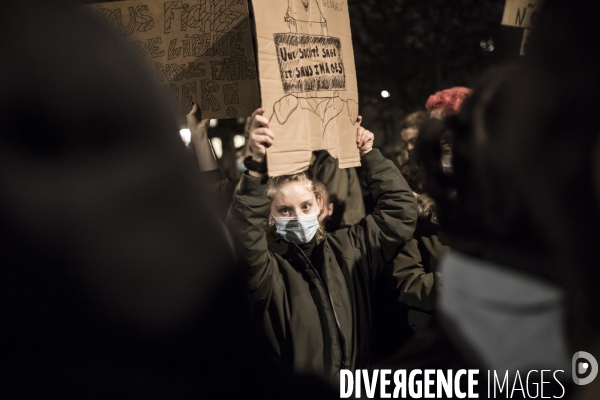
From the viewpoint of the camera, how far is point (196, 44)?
106 inches

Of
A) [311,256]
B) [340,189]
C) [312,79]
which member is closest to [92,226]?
[312,79]

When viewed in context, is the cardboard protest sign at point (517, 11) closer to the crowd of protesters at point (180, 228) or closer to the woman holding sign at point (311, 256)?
the woman holding sign at point (311, 256)

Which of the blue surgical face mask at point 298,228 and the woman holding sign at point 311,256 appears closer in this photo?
the woman holding sign at point 311,256

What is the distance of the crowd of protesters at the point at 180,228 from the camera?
0.82 m

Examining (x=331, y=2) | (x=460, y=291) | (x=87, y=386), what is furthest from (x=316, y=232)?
(x=87, y=386)

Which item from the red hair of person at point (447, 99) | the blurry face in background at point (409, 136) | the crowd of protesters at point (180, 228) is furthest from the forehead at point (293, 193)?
the crowd of protesters at point (180, 228)

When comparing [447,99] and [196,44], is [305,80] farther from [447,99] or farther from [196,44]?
[447,99]

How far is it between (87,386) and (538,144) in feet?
2.26

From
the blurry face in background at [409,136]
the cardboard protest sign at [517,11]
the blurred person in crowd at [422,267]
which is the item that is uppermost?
the cardboard protest sign at [517,11]

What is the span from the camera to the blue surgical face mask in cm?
299

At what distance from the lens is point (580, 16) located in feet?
2.63

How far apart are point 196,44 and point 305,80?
0.50 metres

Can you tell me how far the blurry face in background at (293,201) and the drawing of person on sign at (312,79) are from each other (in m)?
0.37

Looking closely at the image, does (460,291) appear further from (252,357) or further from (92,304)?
(92,304)
